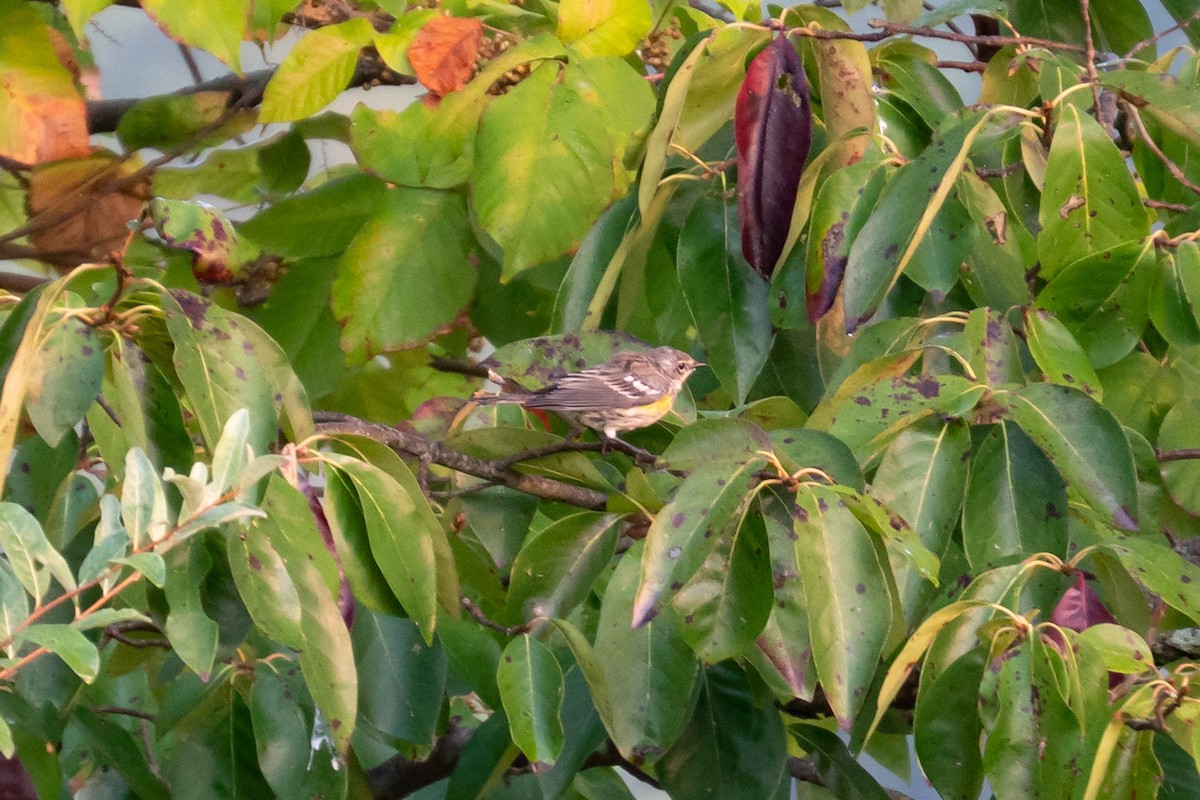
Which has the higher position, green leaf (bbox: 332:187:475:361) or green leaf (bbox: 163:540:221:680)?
green leaf (bbox: 163:540:221:680)

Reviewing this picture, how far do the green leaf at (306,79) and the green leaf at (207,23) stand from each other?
252 millimetres

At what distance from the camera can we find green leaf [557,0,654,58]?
2123 mm

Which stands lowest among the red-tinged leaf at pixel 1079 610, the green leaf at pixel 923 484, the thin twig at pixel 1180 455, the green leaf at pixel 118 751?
the green leaf at pixel 118 751

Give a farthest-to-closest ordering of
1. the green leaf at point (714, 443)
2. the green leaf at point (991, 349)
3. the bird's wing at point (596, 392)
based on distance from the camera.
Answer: the bird's wing at point (596, 392), the green leaf at point (991, 349), the green leaf at point (714, 443)

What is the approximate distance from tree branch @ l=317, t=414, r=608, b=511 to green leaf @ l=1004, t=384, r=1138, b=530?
0.50 metres

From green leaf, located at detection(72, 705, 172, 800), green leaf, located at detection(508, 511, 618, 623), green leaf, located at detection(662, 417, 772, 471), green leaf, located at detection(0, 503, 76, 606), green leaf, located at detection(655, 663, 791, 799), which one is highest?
green leaf, located at detection(0, 503, 76, 606)

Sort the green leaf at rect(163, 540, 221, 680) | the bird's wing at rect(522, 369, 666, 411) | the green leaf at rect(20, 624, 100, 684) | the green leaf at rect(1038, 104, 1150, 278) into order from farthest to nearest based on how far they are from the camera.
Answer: the bird's wing at rect(522, 369, 666, 411)
the green leaf at rect(1038, 104, 1150, 278)
the green leaf at rect(163, 540, 221, 680)
the green leaf at rect(20, 624, 100, 684)

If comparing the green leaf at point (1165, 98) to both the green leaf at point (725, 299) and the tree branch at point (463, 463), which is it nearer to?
the green leaf at point (725, 299)

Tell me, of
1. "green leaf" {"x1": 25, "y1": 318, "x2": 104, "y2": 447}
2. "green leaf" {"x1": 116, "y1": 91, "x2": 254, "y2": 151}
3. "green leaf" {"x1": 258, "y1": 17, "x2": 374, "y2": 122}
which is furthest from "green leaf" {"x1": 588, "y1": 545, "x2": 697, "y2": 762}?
"green leaf" {"x1": 116, "y1": 91, "x2": 254, "y2": 151}

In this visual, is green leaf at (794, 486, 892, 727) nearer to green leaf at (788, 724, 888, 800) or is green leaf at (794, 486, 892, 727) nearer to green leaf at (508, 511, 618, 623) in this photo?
green leaf at (508, 511, 618, 623)

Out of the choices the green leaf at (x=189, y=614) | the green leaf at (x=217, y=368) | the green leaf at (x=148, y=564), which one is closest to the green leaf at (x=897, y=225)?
the green leaf at (x=217, y=368)

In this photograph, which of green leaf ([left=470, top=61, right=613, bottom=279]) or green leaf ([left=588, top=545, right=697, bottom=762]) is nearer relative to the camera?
green leaf ([left=588, top=545, right=697, bottom=762])

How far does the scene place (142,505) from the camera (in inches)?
38.4

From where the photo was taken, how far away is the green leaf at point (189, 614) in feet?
3.69
